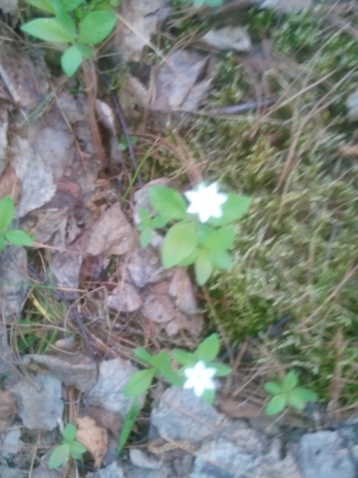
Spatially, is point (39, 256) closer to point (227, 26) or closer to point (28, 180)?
point (28, 180)

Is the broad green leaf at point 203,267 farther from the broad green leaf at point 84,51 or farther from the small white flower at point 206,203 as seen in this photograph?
the broad green leaf at point 84,51

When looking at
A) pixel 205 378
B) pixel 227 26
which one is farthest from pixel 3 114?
pixel 205 378

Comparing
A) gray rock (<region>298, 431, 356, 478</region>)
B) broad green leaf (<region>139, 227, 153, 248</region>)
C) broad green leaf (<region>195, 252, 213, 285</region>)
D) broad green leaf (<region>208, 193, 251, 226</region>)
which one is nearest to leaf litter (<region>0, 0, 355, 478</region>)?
broad green leaf (<region>139, 227, 153, 248</region>)

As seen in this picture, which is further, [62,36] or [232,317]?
[232,317]

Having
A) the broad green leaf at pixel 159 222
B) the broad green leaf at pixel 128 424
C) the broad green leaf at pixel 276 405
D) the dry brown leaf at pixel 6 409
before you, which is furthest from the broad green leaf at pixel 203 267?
the dry brown leaf at pixel 6 409

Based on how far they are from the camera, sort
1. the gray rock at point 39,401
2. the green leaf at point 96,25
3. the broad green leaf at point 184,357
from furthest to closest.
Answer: the gray rock at point 39,401
the broad green leaf at point 184,357
the green leaf at point 96,25

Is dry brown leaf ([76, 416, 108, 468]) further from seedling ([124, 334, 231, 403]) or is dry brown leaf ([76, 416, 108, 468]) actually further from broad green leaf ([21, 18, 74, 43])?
broad green leaf ([21, 18, 74, 43])

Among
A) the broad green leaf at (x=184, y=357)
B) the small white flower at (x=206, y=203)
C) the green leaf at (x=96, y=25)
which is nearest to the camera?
the small white flower at (x=206, y=203)
